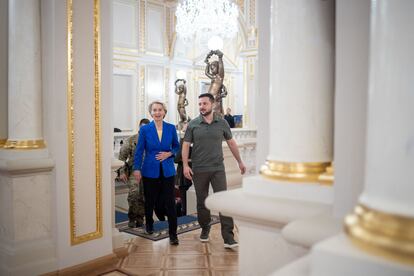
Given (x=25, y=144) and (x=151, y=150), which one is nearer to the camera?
(x=25, y=144)

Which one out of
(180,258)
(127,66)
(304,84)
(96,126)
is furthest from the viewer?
(127,66)

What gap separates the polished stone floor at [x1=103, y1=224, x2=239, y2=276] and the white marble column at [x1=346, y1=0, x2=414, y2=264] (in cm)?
297

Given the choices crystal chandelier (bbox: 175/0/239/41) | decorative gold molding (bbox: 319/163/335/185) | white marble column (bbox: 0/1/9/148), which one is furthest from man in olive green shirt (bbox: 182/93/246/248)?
crystal chandelier (bbox: 175/0/239/41)

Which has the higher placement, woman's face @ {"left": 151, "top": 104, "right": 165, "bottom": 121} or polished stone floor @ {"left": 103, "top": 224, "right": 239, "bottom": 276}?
woman's face @ {"left": 151, "top": 104, "right": 165, "bottom": 121}

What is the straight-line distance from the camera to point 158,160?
4.65 metres

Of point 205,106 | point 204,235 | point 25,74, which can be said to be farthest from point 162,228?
point 25,74

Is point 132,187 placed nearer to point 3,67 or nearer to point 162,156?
point 162,156

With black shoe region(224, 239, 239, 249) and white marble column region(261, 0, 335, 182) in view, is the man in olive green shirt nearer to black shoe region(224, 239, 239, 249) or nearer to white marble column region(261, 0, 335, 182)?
black shoe region(224, 239, 239, 249)

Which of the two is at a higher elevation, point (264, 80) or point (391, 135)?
point (264, 80)

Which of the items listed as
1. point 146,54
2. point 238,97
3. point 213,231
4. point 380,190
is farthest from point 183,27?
point 380,190

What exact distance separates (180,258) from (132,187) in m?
1.39

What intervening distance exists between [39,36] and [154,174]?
176 cm

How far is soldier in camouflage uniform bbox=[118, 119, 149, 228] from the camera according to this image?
A: 5.41m

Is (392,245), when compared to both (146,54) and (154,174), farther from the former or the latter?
(146,54)
